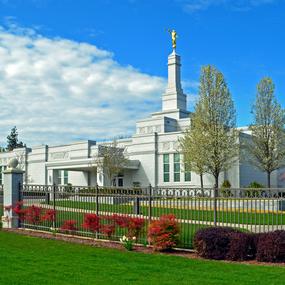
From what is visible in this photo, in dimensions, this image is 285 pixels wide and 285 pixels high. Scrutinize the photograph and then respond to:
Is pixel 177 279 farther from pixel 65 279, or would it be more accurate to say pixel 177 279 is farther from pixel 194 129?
pixel 194 129

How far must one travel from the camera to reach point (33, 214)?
16.8 metres

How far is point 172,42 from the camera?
63.4 metres

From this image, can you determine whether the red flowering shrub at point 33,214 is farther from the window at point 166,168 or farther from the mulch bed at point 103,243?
the window at point 166,168

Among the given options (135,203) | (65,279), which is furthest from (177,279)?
(135,203)

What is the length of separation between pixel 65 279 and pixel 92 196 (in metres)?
6.89

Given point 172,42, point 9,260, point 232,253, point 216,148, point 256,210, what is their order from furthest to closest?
point 172,42 < point 216,148 < point 256,210 < point 232,253 < point 9,260

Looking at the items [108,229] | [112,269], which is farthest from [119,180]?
[112,269]

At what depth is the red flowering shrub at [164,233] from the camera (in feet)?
40.4

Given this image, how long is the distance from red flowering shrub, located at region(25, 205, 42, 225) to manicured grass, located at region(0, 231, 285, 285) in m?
4.13

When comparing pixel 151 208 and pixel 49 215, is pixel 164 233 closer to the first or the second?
pixel 151 208

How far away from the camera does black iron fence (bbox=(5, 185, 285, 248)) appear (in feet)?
40.9

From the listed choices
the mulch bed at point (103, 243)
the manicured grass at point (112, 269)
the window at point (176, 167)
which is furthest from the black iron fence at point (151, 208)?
the window at point (176, 167)

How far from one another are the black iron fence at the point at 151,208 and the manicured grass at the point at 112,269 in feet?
5.74

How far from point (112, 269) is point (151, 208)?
14.0 feet
